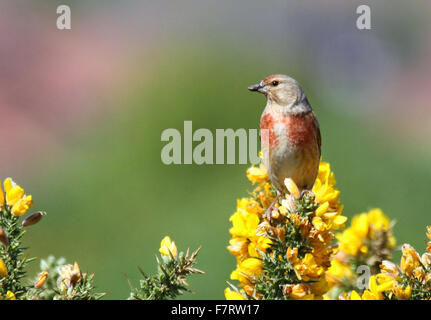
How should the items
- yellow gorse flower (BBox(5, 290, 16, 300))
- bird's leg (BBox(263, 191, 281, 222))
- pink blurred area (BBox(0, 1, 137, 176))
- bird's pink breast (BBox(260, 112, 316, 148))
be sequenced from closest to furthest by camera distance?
yellow gorse flower (BBox(5, 290, 16, 300))
bird's leg (BBox(263, 191, 281, 222))
bird's pink breast (BBox(260, 112, 316, 148))
pink blurred area (BBox(0, 1, 137, 176))

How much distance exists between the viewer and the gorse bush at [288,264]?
1188mm

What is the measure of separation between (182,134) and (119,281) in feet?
6.57

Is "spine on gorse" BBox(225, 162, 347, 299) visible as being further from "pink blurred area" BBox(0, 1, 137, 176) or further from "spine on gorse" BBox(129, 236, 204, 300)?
"pink blurred area" BBox(0, 1, 137, 176)

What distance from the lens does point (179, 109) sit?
6367 mm

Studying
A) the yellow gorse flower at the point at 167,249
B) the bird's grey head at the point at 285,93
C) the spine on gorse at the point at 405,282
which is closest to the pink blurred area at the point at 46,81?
the bird's grey head at the point at 285,93

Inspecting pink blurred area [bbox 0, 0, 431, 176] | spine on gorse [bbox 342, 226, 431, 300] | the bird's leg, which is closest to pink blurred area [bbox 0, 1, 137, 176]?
pink blurred area [bbox 0, 0, 431, 176]

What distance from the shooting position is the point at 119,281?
14.5 feet

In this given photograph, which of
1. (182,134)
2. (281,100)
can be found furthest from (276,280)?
(182,134)

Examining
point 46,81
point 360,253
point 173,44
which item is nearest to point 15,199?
point 360,253

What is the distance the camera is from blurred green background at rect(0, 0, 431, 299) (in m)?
5.03

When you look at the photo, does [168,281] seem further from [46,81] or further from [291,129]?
[46,81]

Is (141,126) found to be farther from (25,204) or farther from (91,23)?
(25,204)

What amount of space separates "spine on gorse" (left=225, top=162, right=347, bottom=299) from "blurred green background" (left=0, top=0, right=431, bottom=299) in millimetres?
2594

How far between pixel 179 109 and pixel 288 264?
524 cm
